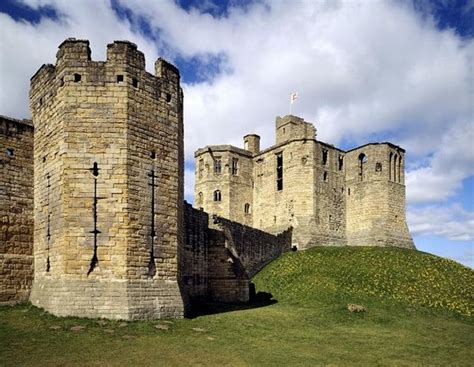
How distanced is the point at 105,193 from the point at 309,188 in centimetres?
2808

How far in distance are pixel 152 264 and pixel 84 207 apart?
2.96 metres

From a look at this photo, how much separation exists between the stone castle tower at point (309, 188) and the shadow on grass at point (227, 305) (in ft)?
46.9

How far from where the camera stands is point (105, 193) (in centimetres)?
1545

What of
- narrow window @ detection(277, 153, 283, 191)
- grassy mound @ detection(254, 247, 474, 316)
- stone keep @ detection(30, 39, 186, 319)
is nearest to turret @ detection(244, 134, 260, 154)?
narrow window @ detection(277, 153, 283, 191)

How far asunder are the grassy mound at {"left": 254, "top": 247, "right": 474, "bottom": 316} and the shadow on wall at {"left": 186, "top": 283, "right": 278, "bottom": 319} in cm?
75

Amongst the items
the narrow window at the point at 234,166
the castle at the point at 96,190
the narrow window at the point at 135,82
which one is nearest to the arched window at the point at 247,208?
the narrow window at the point at 234,166

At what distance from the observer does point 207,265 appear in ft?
79.0

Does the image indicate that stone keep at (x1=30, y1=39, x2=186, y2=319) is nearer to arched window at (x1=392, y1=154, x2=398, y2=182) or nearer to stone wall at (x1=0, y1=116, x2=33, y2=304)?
stone wall at (x1=0, y1=116, x2=33, y2=304)

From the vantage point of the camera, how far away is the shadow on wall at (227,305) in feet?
61.2

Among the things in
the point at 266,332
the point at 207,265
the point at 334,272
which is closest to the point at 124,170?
the point at 266,332

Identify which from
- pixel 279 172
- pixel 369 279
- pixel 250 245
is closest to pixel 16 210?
pixel 250 245

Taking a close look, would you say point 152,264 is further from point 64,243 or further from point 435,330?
point 435,330

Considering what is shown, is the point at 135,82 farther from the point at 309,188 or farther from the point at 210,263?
the point at 309,188

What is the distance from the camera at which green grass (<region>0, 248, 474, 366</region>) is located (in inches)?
459
